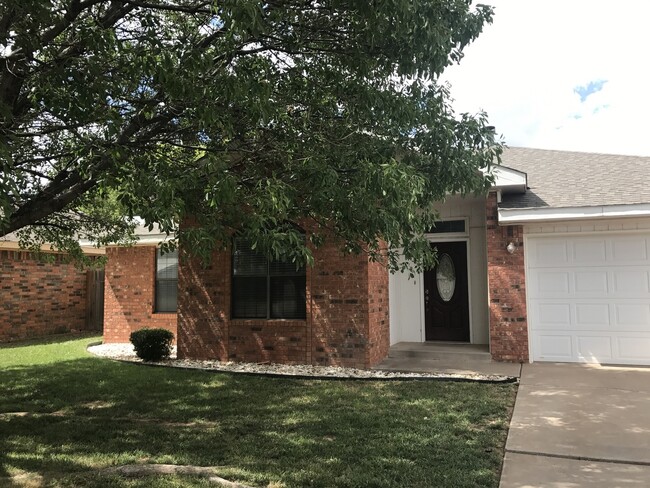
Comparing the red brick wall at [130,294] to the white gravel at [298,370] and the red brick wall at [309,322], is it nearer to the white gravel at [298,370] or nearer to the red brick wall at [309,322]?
the white gravel at [298,370]

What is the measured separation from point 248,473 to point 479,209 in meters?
7.81

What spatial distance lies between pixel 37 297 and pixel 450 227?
1191 centimetres

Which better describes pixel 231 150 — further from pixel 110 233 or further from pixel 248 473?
pixel 110 233

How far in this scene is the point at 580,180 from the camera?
9891mm

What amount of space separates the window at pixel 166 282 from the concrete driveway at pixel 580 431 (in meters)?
8.30

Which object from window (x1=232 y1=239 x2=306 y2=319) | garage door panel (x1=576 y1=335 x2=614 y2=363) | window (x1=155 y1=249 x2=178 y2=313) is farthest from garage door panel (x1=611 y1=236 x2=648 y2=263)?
window (x1=155 y1=249 x2=178 y2=313)

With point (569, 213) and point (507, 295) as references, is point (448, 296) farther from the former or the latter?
point (569, 213)

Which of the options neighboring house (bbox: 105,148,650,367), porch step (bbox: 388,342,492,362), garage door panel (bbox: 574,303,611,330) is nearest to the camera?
neighboring house (bbox: 105,148,650,367)

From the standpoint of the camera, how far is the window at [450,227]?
10577 mm

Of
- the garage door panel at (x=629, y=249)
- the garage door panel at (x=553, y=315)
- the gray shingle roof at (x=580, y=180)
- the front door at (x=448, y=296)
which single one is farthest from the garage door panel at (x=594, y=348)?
the gray shingle roof at (x=580, y=180)

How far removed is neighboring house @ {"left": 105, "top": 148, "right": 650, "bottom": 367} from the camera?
8.62 meters

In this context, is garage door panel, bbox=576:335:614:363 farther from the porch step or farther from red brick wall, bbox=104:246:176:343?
red brick wall, bbox=104:246:176:343

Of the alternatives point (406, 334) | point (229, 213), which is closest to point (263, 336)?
point (406, 334)

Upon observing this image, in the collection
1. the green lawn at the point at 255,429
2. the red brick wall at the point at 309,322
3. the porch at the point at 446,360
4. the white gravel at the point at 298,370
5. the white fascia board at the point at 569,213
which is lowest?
the green lawn at the point at 255,429
